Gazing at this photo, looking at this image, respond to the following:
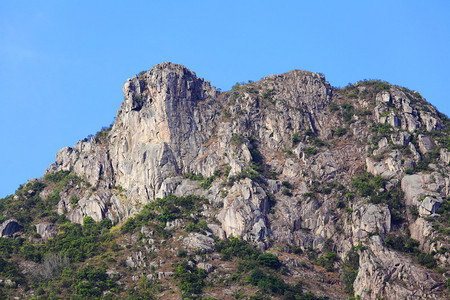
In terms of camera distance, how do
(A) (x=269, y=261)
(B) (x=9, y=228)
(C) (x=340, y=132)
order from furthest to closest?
(C) (x=340, y=132), (B) (x=9, y=228), (A) (x=269, y=261)

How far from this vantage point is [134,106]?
150 m

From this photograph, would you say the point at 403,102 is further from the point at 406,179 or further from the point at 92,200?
the point at 92,200

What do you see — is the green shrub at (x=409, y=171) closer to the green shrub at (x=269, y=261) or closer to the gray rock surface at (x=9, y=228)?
the green shrub at (x=269, y=261)

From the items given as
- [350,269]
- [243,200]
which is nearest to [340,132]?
[243,200]

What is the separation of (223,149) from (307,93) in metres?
25.4

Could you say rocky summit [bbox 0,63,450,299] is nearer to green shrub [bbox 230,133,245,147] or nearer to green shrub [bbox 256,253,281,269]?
green shrub [bbox 256,253,281,269]

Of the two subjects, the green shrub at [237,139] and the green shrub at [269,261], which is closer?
the green shrub at [269,261]

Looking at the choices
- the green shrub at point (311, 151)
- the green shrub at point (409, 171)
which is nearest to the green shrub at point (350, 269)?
the green shrub at point (409, 171)

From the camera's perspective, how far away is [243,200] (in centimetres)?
12900

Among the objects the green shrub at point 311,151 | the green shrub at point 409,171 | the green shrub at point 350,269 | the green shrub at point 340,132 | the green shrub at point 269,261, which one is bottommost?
the green shrub at point 350,269

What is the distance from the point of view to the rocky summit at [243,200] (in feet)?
379

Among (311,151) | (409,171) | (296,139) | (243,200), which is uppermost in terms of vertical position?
(296,139)

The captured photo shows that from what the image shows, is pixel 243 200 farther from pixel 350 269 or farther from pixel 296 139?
pixel 296 139

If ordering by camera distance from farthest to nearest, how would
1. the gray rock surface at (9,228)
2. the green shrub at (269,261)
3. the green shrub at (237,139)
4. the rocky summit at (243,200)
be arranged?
the green shrub at (237,139)
the gray rock surface at (9,228)
the green shrub at (269,261)
the rocky summit at (243,200)
